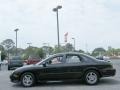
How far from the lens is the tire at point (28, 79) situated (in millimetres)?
14570

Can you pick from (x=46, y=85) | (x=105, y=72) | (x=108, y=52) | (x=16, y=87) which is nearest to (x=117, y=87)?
(x=105, y=72)

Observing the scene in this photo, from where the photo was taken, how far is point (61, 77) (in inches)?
568

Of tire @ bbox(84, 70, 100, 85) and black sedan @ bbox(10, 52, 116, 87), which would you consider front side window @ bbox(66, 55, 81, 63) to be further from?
tire @ bbox(84, 70, 100, 85)

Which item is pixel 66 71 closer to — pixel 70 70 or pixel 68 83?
pixel 70 70

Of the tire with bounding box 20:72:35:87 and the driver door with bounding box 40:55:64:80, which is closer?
the driver door with bounding box 40:55:64:80

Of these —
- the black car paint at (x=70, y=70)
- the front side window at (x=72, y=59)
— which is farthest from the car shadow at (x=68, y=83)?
the front side window at (x=72, y=59)

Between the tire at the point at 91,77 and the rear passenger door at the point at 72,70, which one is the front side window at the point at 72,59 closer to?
the rear passenger door at the point at 72,70

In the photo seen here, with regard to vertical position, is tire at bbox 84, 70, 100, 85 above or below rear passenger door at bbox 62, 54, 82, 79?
below

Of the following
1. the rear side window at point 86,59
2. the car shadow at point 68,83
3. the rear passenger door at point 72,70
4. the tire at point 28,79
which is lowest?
the car shadow at point 68,83

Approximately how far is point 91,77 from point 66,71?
1140 mm

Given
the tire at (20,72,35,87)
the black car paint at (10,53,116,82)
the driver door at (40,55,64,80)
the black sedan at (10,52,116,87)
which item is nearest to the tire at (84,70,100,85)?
the black sedan at (10,52,116,87)

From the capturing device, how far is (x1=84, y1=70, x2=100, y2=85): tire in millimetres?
14320

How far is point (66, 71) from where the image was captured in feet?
47.2

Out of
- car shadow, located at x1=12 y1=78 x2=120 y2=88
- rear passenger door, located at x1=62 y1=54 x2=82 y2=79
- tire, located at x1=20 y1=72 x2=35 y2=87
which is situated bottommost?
car shadow, located at x1=12 y1=78 x2=120 y2=88
